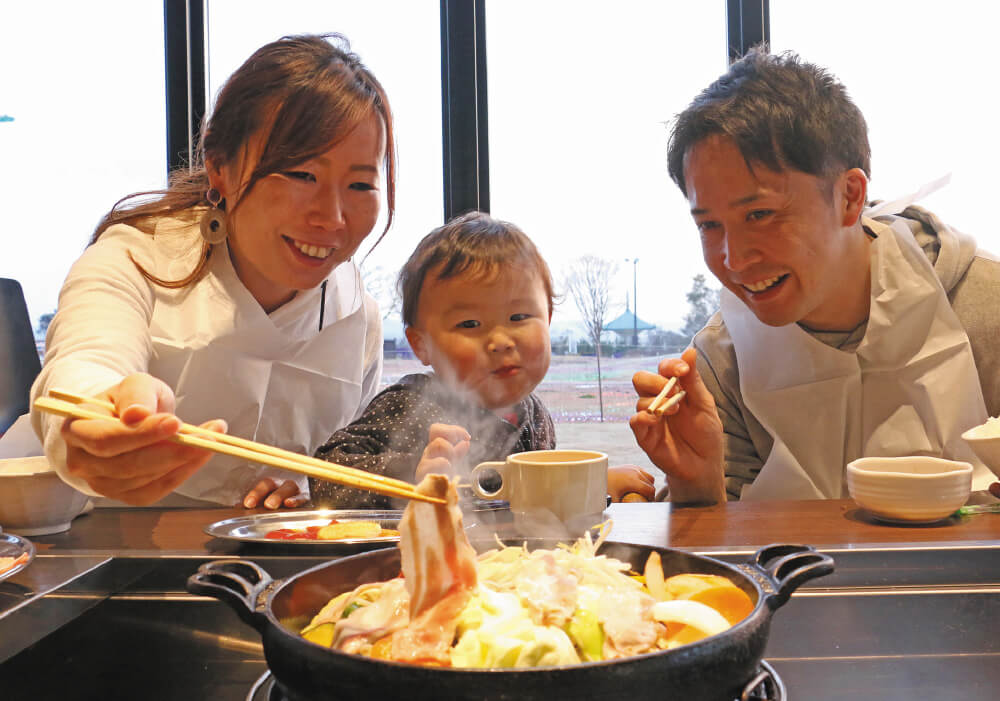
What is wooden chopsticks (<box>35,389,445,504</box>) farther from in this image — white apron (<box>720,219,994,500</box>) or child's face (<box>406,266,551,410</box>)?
white apron (<box>720,219,994,500</box>)

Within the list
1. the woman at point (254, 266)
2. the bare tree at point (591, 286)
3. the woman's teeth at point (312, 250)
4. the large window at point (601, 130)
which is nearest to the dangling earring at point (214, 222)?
the woman at point (254, 266)

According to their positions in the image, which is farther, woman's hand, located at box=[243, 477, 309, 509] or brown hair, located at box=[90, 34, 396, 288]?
brown hair, located at box=[90, 34, 396, 288]

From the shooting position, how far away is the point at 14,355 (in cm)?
293

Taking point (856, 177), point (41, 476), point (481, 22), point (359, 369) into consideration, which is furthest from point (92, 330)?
point (481, 22)

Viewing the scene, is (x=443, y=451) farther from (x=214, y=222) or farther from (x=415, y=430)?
(x=214, y=222)

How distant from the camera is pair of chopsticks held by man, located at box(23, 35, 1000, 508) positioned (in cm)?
176

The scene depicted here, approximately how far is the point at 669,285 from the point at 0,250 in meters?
3.65

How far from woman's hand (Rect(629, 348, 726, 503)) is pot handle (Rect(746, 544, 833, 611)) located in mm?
805

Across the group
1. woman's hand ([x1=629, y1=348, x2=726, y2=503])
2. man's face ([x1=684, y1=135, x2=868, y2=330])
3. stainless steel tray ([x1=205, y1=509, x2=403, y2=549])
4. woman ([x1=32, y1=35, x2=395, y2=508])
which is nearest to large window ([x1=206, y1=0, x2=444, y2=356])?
woman ([x1=32, y1=35, x2=395, y2=508])

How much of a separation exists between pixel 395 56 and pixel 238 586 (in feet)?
11.6

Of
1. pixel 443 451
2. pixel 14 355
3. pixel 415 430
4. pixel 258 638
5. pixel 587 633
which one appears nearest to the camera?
pixel 587 633

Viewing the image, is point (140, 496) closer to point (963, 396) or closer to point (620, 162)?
point (963, 396)

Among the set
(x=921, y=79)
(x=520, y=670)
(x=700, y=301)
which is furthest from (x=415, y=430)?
(x=921, y=79)

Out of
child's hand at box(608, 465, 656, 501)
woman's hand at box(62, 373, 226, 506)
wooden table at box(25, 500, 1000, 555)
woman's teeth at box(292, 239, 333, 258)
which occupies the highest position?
woman's teeth at box(292, 239, 333, 258)
